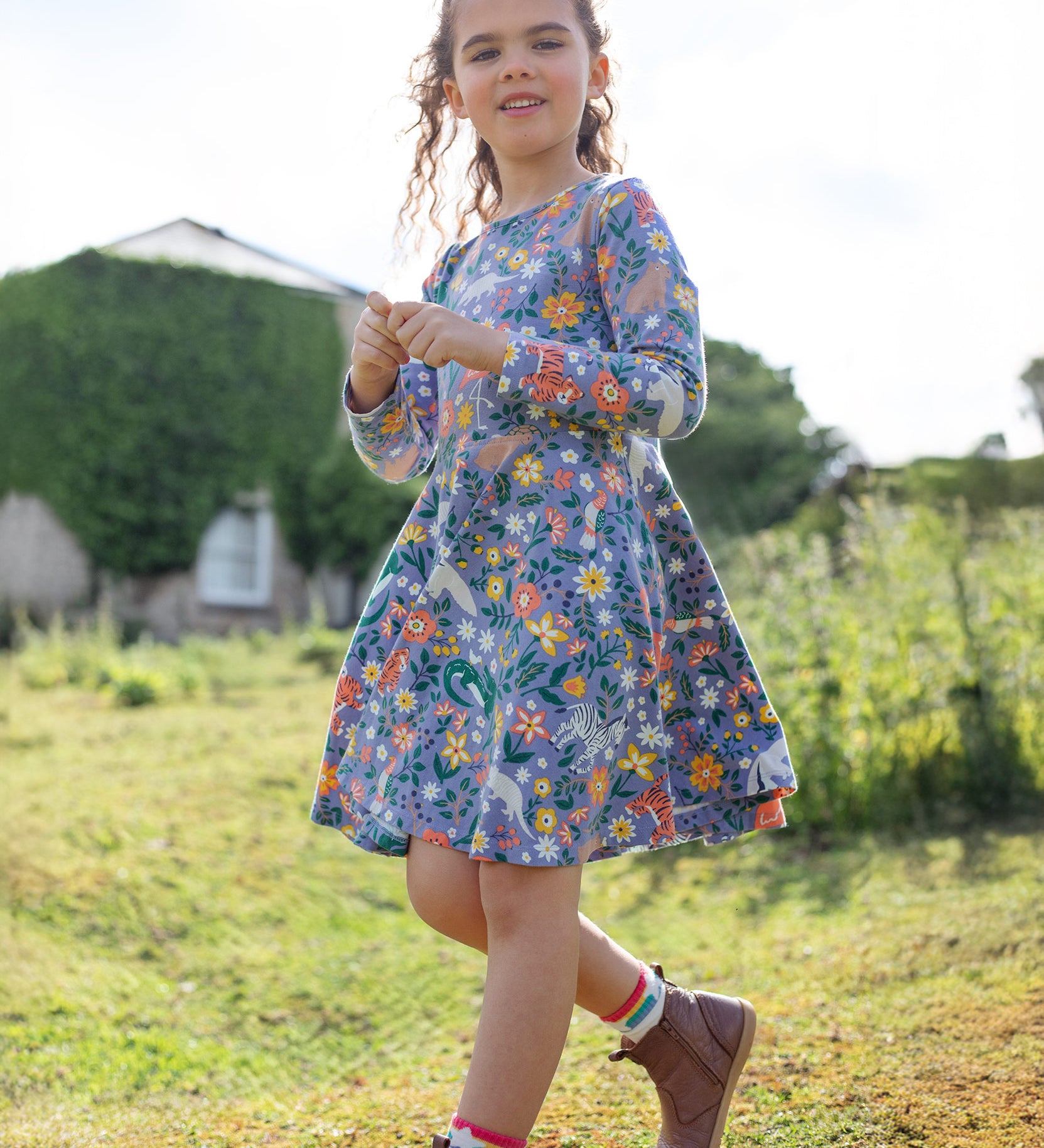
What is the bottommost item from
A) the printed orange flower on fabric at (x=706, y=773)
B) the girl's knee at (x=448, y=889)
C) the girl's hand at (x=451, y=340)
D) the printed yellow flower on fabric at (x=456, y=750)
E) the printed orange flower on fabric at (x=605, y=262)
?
the girl's knee at (x=448, y=889)

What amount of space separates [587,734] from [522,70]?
1019mm

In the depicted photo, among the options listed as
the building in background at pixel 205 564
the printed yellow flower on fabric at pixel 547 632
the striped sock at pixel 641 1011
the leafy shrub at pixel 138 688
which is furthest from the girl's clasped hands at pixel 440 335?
the building in background at pixel 205 564

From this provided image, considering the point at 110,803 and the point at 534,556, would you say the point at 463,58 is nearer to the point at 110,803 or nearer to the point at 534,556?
the point at 534,556

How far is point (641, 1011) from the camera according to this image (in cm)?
164

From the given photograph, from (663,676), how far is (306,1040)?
1.65 m

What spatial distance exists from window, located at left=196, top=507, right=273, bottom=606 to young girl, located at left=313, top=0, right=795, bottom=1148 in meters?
11.4

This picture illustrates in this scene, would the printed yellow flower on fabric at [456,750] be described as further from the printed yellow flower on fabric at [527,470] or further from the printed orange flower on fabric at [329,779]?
the printed yellow flower on fabric at [527,470]

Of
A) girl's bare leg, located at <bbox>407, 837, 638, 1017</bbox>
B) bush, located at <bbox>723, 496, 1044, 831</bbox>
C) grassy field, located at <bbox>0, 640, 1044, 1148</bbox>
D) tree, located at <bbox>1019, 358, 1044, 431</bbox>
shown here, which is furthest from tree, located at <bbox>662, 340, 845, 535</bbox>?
girl's bare leg, located at <bbox>407, 837, 638, 1017</bbox>

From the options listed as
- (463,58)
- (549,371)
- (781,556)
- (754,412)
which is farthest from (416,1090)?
(754,412)

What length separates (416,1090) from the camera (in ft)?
7.13

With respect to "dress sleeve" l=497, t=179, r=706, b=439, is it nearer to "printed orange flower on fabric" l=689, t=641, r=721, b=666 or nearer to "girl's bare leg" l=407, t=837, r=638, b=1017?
"printed orange flower on fabric" l=689, t=641, r=721, b=666

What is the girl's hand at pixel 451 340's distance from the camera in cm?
142

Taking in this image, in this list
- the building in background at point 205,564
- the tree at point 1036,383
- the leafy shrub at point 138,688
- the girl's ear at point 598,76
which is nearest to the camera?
the girl's ear at point 598,76

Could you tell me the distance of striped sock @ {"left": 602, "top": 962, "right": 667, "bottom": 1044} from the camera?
163cm
